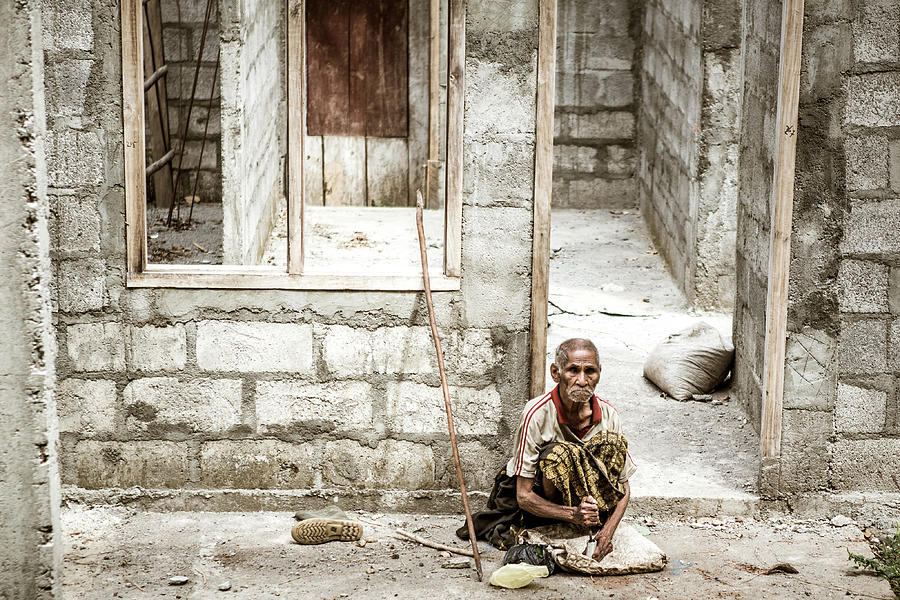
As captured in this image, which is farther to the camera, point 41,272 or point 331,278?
point 331,278

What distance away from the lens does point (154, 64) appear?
12.1 meters

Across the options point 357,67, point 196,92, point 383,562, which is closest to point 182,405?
point 383,562

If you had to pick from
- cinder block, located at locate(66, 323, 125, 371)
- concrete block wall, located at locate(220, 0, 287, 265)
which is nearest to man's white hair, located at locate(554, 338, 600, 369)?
cinder block, located at locate(66, 323, 125, 371)

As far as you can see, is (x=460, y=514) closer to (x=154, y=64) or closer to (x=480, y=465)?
(x=480, y=465)

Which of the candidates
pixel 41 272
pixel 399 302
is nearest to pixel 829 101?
pixel 399 302

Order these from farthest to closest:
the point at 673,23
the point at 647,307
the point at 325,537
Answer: the point at 673,23 < the point at 647,307 < the point at 325,537

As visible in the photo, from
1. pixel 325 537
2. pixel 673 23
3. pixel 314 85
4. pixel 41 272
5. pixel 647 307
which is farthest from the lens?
pixel 314 85

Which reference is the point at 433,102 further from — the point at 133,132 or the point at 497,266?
the point at 133,132

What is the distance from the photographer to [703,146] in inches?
401

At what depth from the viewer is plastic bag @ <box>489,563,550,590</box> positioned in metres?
5.80

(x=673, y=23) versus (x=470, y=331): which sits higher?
(x=673, y=23)

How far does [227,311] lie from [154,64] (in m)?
6.35

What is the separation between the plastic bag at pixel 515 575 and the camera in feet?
19.0

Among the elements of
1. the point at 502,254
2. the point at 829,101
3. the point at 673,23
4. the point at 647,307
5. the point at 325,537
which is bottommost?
the point at 325,537
